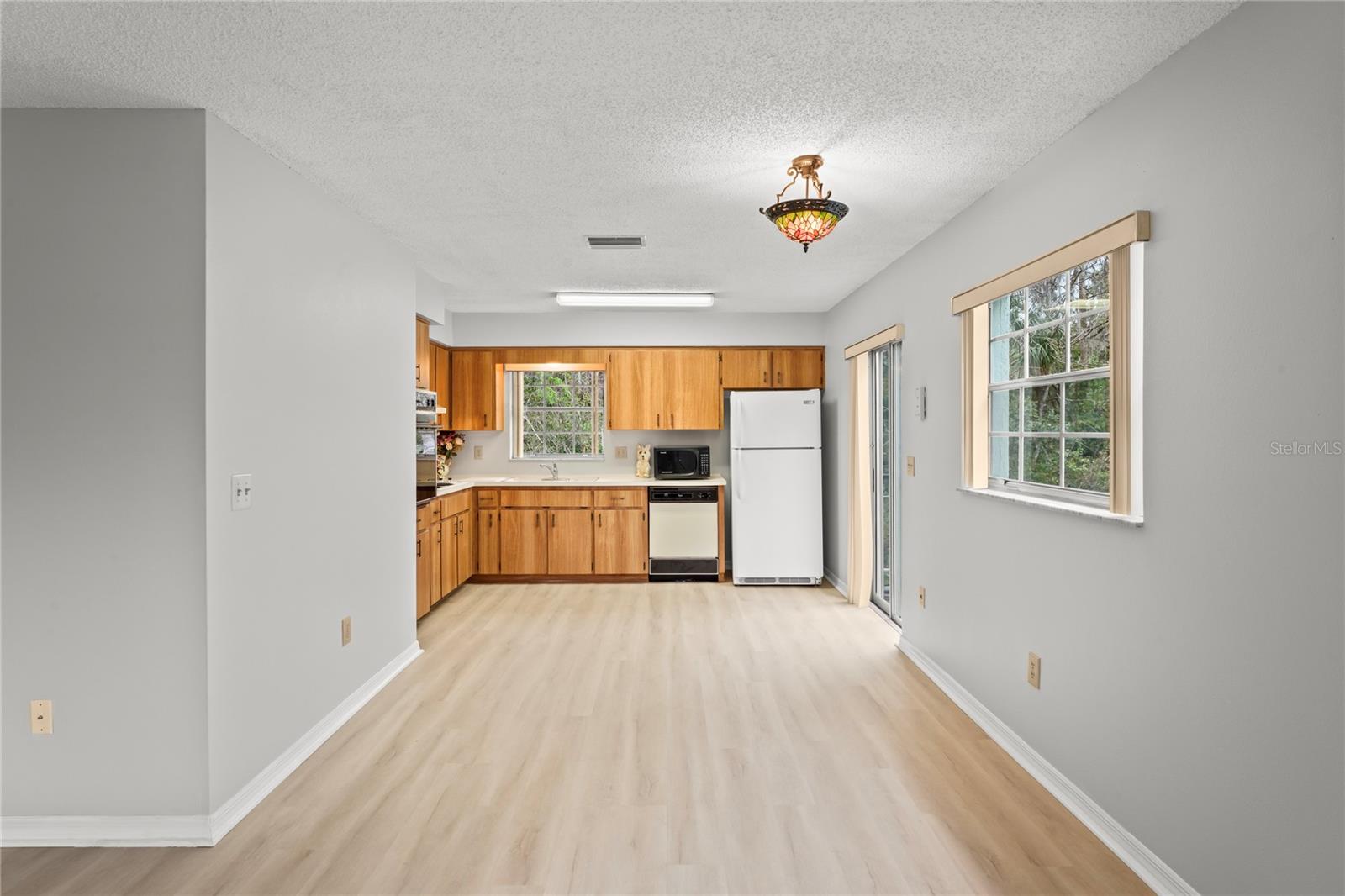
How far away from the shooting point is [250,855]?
7.30ft

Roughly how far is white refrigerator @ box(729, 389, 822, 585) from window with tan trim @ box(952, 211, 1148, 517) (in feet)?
8.81

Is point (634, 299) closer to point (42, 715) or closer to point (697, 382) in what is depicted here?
point (697, 382)

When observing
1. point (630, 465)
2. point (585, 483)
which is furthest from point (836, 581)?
point (585, 483)

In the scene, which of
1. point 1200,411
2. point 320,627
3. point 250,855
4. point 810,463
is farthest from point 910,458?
point 250,855

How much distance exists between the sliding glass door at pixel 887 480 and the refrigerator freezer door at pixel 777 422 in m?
0.69

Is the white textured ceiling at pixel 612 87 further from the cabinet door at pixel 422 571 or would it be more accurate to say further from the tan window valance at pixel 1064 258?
the cabinet door at pixel 422 571

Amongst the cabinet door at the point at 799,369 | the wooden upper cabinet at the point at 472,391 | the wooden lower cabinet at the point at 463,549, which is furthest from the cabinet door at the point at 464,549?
the cabinet door at the point at 799,369

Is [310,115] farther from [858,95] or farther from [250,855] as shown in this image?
[250,855]

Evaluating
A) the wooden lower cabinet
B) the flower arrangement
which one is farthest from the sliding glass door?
the flower arrangement

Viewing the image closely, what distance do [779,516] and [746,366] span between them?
4.54ft

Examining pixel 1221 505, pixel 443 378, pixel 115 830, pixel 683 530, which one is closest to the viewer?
pixel 1221 505

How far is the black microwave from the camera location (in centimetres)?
651

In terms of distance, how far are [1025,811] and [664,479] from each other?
4.29 metres

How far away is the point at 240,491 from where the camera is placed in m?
2.50
